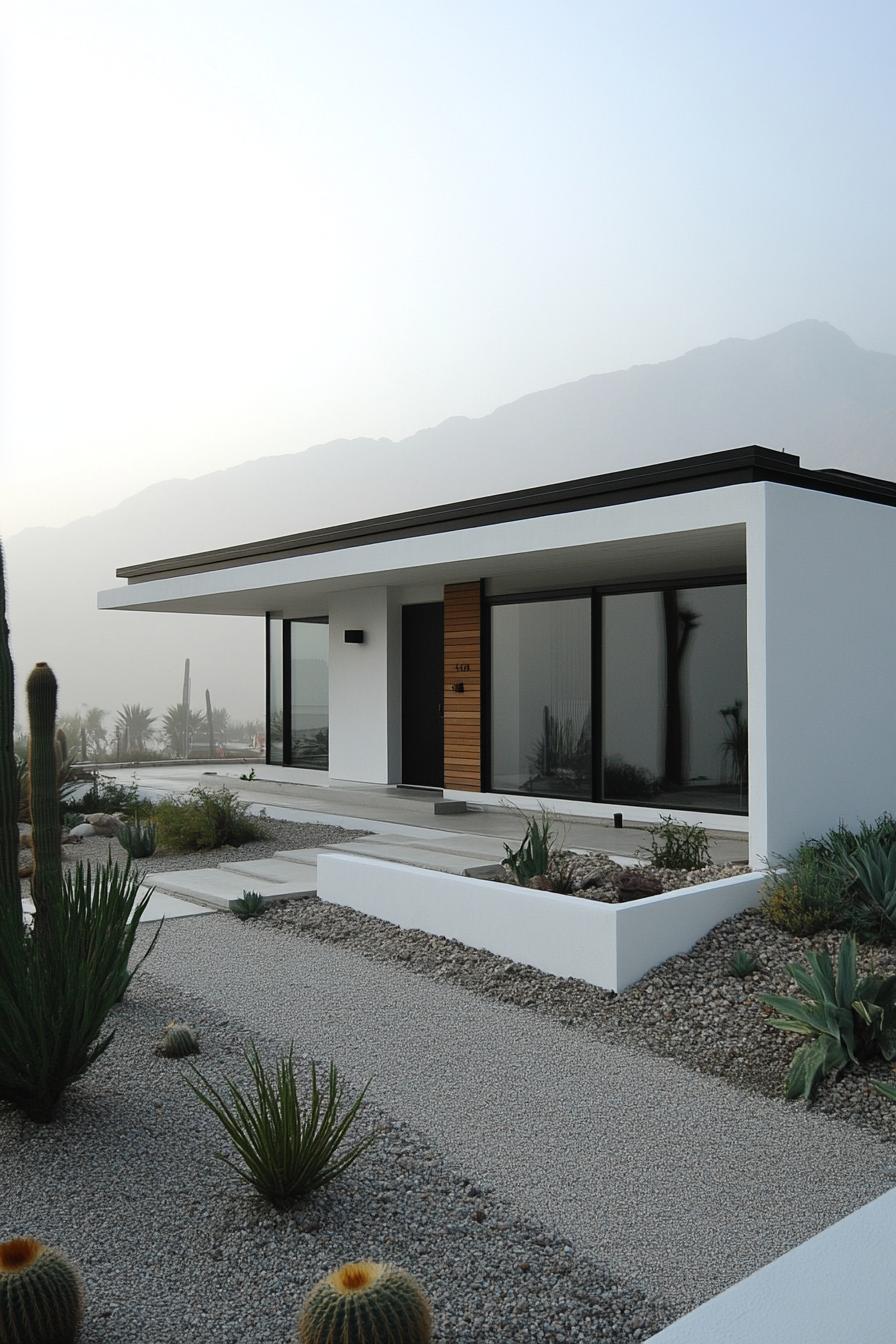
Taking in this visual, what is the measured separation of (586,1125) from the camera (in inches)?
157

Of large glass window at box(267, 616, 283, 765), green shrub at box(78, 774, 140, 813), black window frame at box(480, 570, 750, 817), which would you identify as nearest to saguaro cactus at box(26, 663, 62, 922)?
black window frame at box(480, 570, 750, 817)

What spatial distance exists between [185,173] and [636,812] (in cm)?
2834

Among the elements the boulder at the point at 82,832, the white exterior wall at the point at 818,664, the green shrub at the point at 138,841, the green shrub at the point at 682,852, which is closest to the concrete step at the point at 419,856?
the green shrub at the point at 682,852

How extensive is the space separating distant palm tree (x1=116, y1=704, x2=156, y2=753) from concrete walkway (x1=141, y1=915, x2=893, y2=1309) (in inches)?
685

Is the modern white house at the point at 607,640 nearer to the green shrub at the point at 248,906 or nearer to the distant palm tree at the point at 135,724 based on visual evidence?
the green shrub at the point at 248,906

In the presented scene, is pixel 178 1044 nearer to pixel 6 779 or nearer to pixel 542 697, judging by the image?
pixel 6 779

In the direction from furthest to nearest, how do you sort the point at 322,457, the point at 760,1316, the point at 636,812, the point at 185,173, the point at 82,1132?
the point at 322,457 → the point at 185,173 → the point at 636,812 → the point at 82,1132 → the point at 760,1316

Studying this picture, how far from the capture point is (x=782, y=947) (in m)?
5.74

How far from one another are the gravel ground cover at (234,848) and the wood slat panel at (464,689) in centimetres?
225

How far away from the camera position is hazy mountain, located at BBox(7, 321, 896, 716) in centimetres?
7162

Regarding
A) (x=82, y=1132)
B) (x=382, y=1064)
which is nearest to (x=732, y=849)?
(x=382, y=1064)

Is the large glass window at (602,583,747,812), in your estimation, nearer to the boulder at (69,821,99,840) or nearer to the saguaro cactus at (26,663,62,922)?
the boulder at (69,821,99,840)

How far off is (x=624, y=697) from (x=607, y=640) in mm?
658

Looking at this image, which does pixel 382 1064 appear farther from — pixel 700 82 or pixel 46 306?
pixel 700 82
